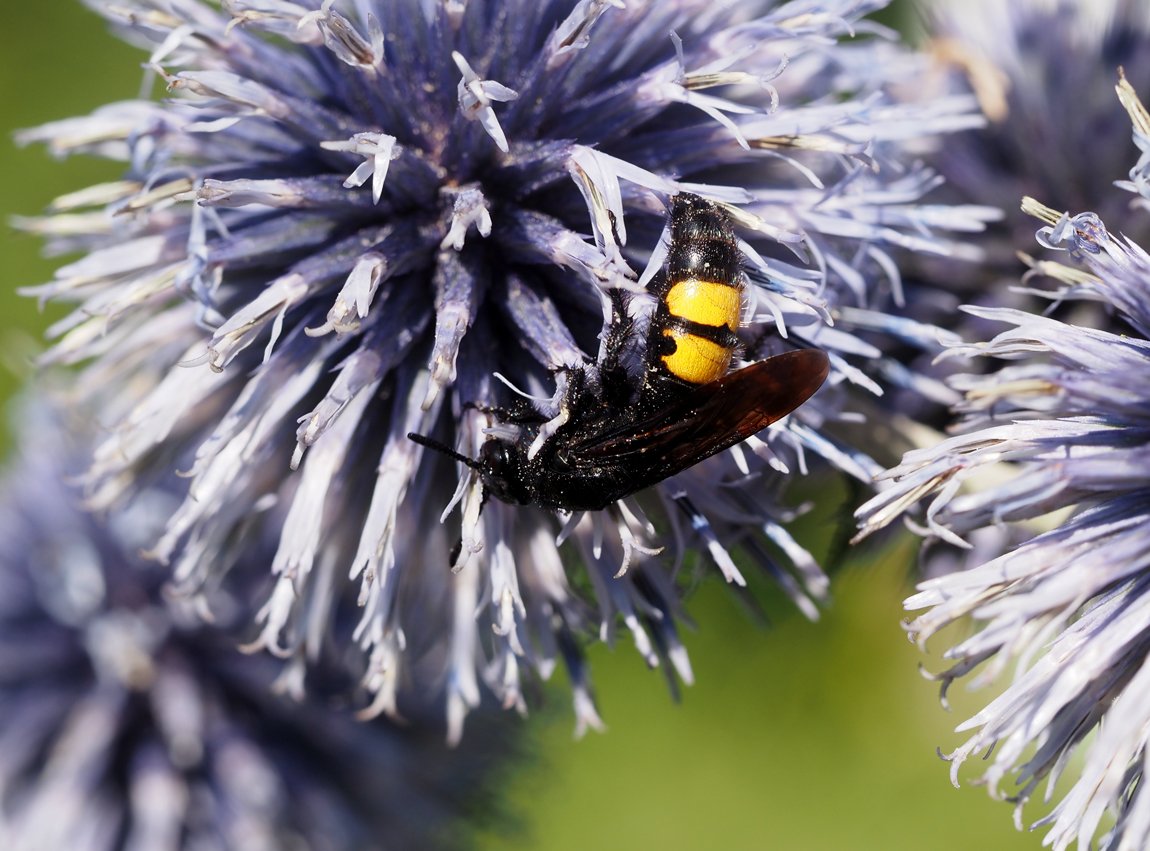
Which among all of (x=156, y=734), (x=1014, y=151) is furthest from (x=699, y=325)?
(x=156, y=734)

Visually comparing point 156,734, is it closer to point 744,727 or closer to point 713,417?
point 713,417

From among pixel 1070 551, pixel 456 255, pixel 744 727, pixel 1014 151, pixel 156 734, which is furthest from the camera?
pixel 744 727

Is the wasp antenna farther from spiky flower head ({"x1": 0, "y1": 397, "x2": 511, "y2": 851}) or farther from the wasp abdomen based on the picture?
spiky flower head ({"x1": 0, "y1": 397, "x2": 511, "y2": 851})

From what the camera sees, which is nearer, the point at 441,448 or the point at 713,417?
the point at 713,417

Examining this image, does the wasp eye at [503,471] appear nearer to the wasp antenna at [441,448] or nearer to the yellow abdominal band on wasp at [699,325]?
the wasp antenna at [441,448]

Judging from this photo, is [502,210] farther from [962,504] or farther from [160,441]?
[962,504]

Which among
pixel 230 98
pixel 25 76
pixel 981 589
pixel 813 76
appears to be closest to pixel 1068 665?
pixel 981 589

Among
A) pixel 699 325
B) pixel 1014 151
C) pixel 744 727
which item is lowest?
pixel 744 727

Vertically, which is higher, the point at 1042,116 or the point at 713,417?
the point at 1042,116

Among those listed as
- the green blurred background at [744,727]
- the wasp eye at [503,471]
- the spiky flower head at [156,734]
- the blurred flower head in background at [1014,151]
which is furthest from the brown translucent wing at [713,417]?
the green blurred background at [744,727]
